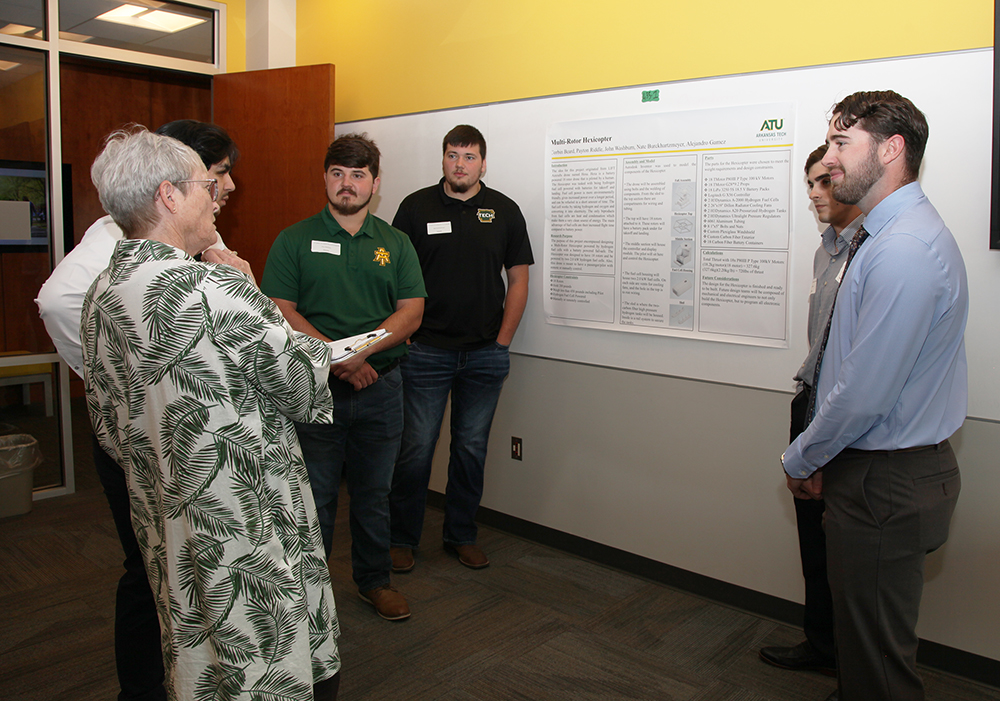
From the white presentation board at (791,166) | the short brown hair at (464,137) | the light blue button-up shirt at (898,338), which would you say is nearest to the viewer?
the light blue button-up shirt at (898,338)

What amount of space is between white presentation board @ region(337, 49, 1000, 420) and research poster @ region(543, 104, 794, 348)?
4 centimetres

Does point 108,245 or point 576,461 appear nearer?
point 108,245

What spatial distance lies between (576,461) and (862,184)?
1863 mm

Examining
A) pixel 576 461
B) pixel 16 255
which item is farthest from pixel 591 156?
pixel 16 255

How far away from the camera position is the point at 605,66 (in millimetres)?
2959

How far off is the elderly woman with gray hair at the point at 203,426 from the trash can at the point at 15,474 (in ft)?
8.86

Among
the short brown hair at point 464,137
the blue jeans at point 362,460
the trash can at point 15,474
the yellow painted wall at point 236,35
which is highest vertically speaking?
the yellow painted wall at point 236,35

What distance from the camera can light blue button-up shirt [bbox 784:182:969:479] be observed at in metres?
1.49

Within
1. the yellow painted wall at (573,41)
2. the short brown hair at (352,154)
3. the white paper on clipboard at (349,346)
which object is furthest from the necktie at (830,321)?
the short brown hair at (352,154)

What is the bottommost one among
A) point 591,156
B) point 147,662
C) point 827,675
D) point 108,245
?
point 827,675

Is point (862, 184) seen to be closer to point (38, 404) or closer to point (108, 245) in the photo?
point (108, 245)

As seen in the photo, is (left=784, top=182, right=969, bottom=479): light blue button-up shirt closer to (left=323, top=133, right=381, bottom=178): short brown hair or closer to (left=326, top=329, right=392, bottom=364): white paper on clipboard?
(left=326, top=329, right=392, bottom=364): white paper on clipboard

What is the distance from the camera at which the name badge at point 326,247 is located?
8.16 feet

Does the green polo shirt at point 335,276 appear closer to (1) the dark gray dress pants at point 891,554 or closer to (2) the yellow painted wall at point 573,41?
(2) the yellow painted wall at point 573,41
